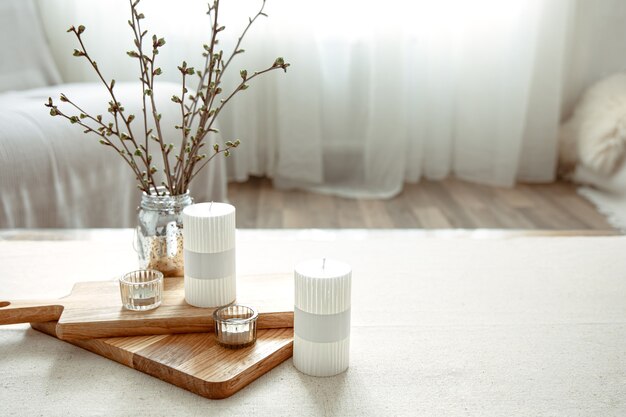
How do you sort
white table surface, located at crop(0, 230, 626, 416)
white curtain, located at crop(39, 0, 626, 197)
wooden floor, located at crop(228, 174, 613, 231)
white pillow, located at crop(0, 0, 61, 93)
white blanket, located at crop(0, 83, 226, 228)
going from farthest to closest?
white curtain, located at crop(39, 0, 626, 197)
wooden floor, located at crop(228, 174, 613, 231)
white pillow, located at crop(0, 0, 61, 93)
white blanket, located at crop(0, 83, 226, 228)
white table surface, located at crop(0, 230, 626, 416)

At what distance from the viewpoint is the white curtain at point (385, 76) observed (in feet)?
8.92

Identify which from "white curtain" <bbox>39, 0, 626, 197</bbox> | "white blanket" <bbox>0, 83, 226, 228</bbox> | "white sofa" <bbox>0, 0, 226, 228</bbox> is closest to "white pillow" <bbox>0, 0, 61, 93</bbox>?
"white sofa" <bbox>0, 0, 226, 228</bbox>

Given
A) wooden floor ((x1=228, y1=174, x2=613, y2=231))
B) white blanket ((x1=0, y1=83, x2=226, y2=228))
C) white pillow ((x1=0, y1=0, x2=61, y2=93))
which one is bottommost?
wooden floor ((x1=228, y1=174, x2=613, y2=231))

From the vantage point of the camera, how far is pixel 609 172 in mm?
2596

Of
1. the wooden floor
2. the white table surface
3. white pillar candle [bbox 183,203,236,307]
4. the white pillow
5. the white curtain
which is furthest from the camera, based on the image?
the white curtain

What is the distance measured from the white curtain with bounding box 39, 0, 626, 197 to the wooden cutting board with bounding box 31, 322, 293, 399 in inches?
81.8

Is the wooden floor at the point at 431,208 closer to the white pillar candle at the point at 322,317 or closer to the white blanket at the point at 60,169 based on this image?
the white blanket at the point at 60,169

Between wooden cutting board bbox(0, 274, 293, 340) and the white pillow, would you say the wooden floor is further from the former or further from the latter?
wooden cutting board bbox(0, 274, 293, 340)

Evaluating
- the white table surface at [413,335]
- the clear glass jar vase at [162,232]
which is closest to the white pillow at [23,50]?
the white table surface at [413,335]

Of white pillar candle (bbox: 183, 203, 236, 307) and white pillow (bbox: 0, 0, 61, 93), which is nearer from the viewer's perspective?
white pillar candle (bbox: 183, 203, 236, 307)

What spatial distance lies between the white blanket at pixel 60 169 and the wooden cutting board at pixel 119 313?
91 cm

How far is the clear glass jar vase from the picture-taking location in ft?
2.65

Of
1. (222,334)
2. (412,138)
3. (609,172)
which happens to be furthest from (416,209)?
(222,334)

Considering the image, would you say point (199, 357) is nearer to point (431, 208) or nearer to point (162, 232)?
point (162, 232)
